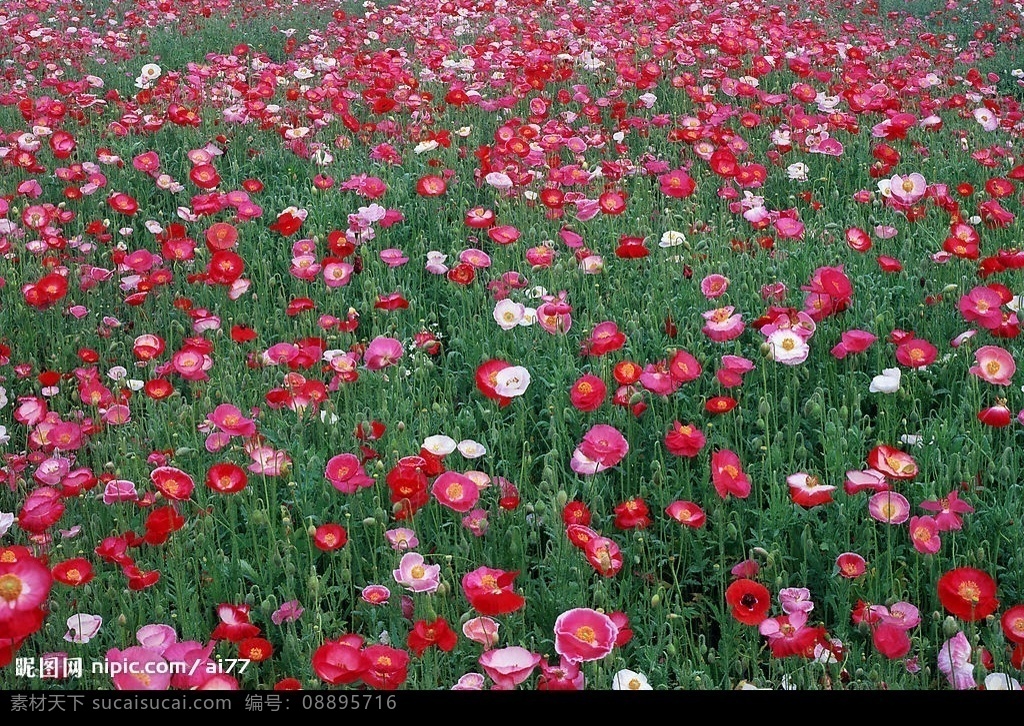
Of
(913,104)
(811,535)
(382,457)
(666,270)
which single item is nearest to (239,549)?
(382,457)

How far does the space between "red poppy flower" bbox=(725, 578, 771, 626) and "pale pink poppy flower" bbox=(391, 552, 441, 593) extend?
0.56 metres

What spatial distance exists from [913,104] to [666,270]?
2930 millimetres

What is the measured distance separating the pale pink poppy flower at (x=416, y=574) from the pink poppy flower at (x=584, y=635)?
342 millimetres

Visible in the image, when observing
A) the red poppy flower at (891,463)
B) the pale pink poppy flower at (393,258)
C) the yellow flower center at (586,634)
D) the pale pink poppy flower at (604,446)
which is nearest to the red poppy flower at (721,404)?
the pale pink poppy flower at (604,446)

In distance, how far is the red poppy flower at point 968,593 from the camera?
1746 millimetres

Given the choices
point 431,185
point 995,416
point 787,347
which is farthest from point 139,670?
point 431,185

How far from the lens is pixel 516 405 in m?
2.83

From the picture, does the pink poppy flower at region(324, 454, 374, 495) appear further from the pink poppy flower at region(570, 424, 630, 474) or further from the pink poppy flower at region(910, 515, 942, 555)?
the pink poppy flower at region(910, 515, 942, 555)

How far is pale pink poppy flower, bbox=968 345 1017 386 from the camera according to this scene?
7.97ft

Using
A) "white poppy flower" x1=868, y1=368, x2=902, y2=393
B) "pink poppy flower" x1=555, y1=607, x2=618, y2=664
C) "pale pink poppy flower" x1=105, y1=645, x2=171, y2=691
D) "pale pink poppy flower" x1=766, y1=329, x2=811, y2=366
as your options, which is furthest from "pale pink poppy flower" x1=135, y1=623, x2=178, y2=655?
"white poppy flower" x1=868, y1=368, x2=902, y2=393

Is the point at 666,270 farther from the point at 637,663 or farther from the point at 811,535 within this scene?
the point at 637,663

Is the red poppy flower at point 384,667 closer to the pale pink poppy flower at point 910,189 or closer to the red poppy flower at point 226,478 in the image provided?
the red poppy flower at point 226,478

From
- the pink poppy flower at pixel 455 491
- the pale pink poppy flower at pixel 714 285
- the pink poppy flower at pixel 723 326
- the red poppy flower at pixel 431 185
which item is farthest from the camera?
the red poppy flower at pixel 431 185

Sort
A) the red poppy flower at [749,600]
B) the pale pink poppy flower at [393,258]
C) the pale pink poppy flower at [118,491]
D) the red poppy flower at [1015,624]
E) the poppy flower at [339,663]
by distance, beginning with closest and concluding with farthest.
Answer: the poppy flower at [339,663] → the red poppy flower at [1015,624] → the red poppy flower at [749,600] → the pale pink poppy flower at [118,491] → the pale pink poppy flower at [393,258]
